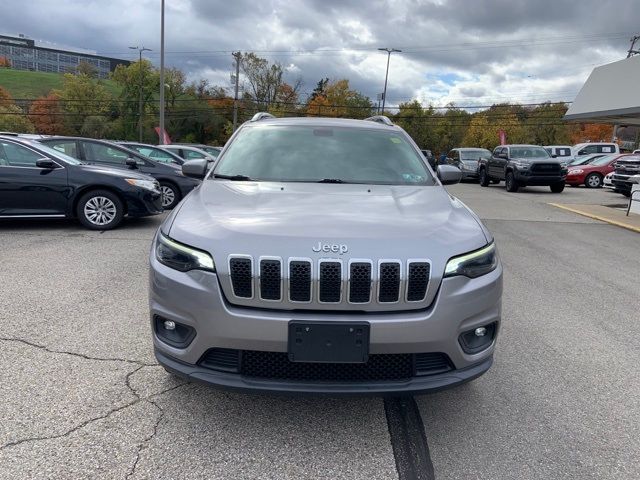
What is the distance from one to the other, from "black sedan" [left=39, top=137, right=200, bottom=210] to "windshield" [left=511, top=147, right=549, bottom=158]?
14.4m

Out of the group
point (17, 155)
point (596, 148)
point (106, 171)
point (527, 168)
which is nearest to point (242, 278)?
point (106, 171)

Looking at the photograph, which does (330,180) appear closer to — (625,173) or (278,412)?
(278,412)

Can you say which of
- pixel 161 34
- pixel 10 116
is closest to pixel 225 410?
pixel 161 34

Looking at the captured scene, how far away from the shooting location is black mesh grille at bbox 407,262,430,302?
2.43m

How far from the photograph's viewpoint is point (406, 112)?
70.0 m

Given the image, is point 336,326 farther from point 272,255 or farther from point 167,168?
point 167,168

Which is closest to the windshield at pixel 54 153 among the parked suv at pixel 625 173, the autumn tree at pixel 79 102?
the parked suv at pixel 625 173

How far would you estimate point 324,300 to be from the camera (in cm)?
239

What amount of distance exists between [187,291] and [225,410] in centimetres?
85

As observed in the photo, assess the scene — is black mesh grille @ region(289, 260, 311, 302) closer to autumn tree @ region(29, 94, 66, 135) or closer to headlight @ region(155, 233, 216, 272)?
headlight @ region(155, 233, 216, 272)

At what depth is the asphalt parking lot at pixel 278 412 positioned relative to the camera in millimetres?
2453

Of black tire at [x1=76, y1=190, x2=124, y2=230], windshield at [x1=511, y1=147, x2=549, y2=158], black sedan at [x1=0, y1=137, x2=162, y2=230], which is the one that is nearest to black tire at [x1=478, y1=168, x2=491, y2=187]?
windshield at [x1=511, y1=147, x2=549, y2=158]

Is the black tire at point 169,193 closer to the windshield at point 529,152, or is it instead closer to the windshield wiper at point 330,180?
the windshield wiper at point 330,180

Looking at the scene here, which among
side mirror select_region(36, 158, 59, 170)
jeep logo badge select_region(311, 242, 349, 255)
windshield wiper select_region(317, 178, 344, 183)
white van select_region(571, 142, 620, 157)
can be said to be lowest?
side mirror select_region(36, 158, 59, 170)
